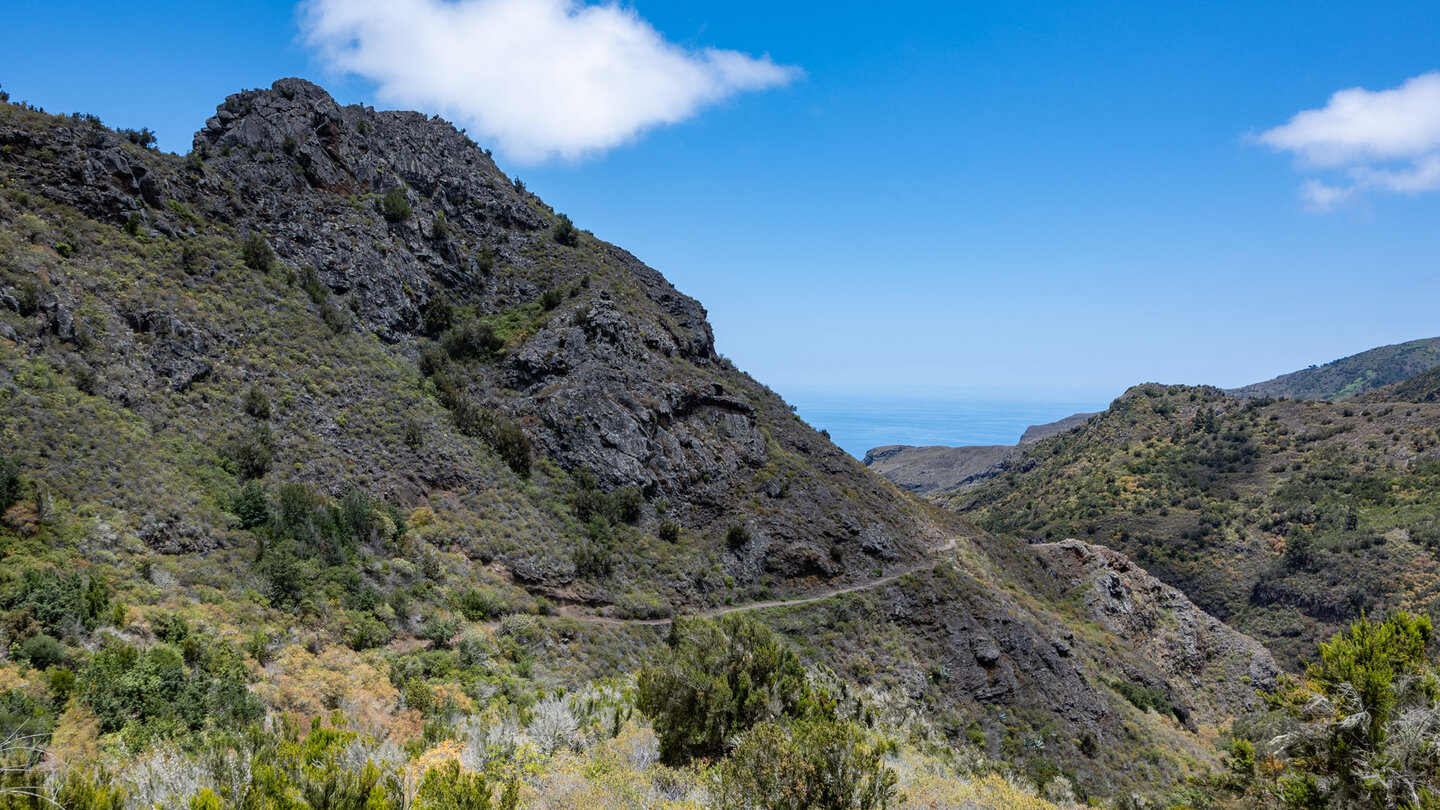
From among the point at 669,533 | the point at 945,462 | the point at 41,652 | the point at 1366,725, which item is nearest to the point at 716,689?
the point at 1366,725

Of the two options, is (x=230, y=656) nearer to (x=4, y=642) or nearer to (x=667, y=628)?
(x=4, y=642)

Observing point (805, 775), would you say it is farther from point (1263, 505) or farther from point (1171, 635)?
point (1263, 505)

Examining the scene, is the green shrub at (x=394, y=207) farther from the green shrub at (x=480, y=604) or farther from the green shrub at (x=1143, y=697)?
the green shrub at (x=1143, y=697)

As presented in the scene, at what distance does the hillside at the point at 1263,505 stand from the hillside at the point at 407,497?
12.3 metres

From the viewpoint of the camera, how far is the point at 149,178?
29.1 meters

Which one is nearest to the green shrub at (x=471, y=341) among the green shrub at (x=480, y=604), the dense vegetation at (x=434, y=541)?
the dense vegetation at (x=434, y=541)

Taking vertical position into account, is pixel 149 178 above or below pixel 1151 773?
above

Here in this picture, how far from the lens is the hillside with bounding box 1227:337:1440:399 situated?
136250 mm

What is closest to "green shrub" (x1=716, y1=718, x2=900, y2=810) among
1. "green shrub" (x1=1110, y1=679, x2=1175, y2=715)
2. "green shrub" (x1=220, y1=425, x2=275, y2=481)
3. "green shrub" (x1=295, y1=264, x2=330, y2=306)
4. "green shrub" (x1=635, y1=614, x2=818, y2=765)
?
"green shrub" (x1=635, y1=614, x2=818, y2=765)

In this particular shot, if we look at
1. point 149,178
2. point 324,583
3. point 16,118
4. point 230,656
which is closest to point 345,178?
point 149,178

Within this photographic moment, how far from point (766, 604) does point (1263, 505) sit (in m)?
53.0

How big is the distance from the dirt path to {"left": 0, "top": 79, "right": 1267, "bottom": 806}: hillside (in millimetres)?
248

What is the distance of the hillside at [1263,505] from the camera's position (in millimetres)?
45778

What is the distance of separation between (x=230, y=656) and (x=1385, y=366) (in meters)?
210
